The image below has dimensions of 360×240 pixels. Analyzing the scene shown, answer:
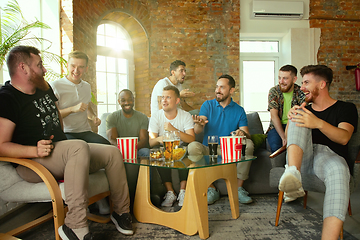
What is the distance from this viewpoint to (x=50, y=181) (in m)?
1.39

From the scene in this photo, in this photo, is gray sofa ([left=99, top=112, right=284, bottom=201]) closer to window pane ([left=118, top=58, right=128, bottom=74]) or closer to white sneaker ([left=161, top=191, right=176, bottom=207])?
white sneaker ([left=161, top=191, right=176, bottom=207])

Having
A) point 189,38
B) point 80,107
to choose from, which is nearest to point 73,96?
point 80,107

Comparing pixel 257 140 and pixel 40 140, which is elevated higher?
pixel 40 140

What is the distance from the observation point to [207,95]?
16.7ft

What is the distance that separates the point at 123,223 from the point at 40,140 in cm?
73

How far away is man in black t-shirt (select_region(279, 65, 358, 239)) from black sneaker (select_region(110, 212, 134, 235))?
97 centimetres

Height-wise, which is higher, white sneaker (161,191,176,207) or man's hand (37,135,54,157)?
man's hand (37,135,54,157)

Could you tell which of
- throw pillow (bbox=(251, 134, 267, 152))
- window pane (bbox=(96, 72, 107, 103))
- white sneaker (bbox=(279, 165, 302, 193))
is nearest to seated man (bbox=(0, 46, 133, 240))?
white sneaker (bbox=(279, 165, 302, 193))

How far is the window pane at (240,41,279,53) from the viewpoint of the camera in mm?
5406

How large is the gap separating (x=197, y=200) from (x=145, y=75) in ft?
12.7

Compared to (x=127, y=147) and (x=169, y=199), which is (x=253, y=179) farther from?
Result: (x=127, y=147)

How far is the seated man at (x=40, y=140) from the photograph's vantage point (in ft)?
4.51

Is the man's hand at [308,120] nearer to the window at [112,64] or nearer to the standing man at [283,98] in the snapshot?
the standing man at [283,98]

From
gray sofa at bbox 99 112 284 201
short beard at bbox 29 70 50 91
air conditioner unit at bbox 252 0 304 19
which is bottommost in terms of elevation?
gray sofa at bbox 99 112 284 201
